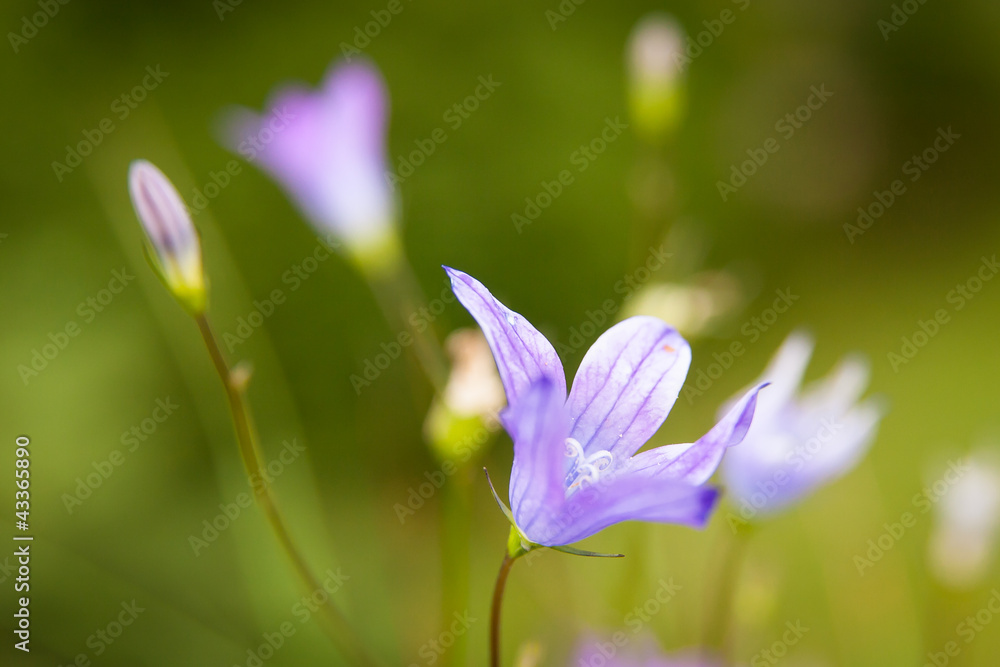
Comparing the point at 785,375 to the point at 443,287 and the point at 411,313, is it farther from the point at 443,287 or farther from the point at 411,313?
the point at 443,287

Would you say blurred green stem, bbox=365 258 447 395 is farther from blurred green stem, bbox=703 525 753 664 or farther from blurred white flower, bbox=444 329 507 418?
blurred green stem, bbox=703 525 753 664

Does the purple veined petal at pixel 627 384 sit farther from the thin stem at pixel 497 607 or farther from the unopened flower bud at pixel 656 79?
the unopened flower bud at pixel 656 79

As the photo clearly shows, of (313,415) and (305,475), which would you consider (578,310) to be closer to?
(313,415)

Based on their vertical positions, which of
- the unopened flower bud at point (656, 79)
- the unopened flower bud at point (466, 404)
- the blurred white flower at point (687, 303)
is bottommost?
the unopened flower bud at point (466, 404)

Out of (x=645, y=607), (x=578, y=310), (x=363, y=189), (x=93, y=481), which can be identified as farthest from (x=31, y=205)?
(x=645, y=607)

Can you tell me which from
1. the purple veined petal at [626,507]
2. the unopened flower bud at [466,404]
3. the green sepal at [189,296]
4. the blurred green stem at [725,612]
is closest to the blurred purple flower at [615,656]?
the blurred green stem at [725,612]
